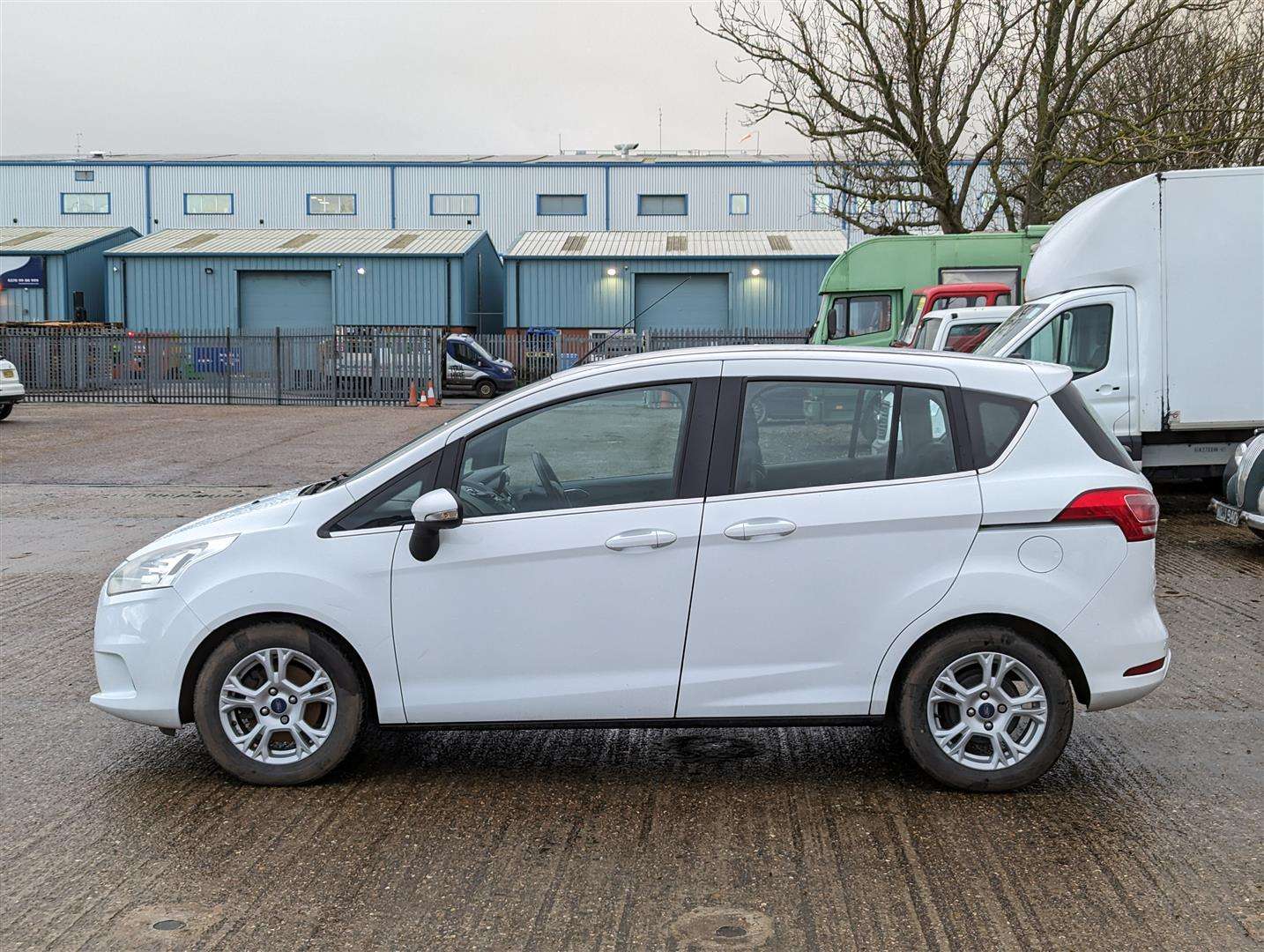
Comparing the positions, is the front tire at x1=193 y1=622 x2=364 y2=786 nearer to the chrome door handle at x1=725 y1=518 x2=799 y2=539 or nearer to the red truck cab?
the chrome door handle at x1=725 y1=518 x2=799 y2=539

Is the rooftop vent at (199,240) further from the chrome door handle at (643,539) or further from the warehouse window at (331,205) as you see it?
the chrome door handle at (643,539)

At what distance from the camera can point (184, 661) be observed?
4.86 metres

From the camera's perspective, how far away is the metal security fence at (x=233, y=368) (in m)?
33.9

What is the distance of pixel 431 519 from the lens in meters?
4.70

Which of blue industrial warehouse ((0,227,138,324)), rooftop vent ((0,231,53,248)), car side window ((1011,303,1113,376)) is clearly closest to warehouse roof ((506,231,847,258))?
blue industrial warehouse ((0,227,138,324))

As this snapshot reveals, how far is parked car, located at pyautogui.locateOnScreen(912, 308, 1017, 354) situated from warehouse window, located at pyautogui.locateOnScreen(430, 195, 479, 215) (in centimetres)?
4137

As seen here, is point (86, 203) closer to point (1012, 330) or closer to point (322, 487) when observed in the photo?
point (1012, 330)

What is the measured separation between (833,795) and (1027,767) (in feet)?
2.32

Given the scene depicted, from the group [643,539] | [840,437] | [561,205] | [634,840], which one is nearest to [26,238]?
[561,205]

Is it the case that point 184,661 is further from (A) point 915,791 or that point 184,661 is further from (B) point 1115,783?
(B) point 1115,783

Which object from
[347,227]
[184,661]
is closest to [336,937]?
[184,661]

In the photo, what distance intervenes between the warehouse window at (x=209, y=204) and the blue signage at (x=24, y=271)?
10961mm

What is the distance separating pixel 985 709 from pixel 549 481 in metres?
1.80

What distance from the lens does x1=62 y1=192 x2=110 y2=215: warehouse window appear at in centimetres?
5647
